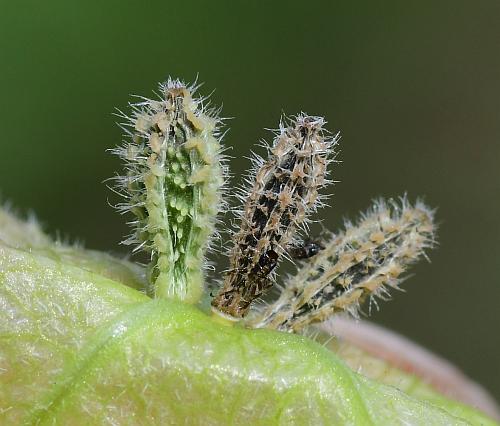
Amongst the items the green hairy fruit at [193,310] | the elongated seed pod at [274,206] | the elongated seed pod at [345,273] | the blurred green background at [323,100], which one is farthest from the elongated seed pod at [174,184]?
the blurred green background at [323,100]

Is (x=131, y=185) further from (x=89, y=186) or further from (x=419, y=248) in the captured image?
(x=89, y=186)

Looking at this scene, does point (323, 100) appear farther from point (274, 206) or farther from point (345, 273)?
point (274, 206)

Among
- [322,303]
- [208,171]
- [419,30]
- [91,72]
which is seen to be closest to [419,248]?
[322,303]

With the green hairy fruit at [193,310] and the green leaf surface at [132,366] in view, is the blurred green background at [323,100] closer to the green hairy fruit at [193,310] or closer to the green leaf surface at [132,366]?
the green hairy fruit at [193,310]

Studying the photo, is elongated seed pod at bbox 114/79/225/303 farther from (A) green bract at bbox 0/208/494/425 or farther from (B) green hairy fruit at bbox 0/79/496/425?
(A) green bract at bbox 0/208/494/425

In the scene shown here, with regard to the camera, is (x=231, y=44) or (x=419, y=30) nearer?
(x=231, y=44)

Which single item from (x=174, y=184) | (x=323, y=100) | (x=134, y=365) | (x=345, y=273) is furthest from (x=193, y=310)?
(x=323, y=100)
